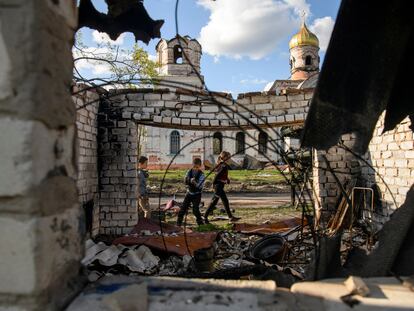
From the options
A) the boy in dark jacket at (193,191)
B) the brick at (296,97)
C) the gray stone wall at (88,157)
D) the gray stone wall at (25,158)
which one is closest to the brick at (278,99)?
the brick at (296,97)

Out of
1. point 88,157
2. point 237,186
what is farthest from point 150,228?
point 237,186

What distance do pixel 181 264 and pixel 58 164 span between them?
147 inches

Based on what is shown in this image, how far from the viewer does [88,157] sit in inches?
247

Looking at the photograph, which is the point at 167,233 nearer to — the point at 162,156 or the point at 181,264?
the point at 181,264

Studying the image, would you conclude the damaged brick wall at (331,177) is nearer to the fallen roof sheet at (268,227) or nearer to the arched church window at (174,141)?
the fallen roof sheet at (268,227)

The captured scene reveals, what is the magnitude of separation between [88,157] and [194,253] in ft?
10.6

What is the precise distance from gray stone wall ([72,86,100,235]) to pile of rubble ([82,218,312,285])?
860 mm

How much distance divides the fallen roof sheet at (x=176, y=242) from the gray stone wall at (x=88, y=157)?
97 centimetres

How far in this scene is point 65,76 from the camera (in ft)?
4.46

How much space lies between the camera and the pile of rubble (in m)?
3.99

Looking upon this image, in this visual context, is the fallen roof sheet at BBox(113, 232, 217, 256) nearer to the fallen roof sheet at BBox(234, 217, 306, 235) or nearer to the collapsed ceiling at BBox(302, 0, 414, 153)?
the fallen roof sheet at BBox(234, 217, 306, 235)

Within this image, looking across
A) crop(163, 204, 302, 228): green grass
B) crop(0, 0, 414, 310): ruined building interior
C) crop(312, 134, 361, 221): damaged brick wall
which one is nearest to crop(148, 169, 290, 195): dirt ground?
crop(163, 204, 302, 228): green grass

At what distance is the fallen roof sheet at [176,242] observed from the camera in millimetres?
5340

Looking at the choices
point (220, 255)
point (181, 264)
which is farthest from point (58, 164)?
point (220, 255)
